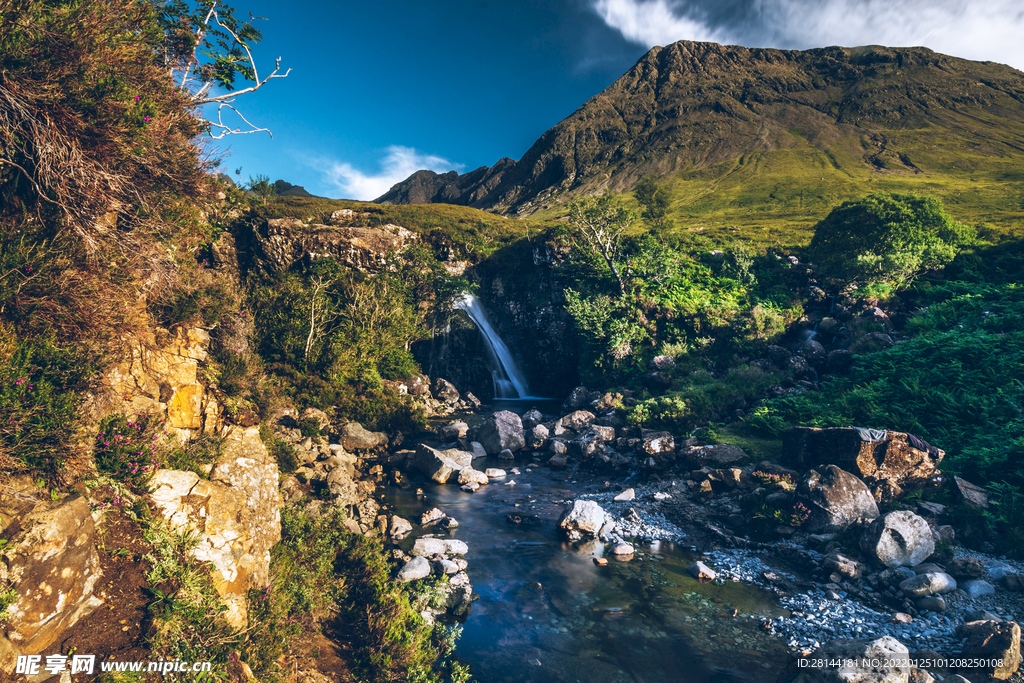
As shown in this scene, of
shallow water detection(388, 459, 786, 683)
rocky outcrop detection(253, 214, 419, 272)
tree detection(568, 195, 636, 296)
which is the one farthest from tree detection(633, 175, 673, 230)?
shallow water detection(388, 459, 786, 683)

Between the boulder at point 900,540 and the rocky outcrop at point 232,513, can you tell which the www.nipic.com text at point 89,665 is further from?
the boulder at point 900,540

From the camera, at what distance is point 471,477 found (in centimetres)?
1917

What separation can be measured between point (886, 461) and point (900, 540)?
344cm

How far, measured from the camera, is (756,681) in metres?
8.31

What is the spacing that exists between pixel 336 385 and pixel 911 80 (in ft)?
914

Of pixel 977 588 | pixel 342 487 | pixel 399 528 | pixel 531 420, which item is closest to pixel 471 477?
pixel 399 528

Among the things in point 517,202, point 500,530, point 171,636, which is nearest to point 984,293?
point 500,530

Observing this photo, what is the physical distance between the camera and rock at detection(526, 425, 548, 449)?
24125 millimetres

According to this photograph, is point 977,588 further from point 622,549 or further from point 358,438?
point 358,438

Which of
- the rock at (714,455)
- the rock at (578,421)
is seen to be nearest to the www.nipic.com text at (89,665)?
the rock at (714,455)

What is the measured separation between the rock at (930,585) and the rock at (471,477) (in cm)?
1442

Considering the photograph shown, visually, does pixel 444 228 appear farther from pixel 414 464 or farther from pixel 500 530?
pixel 500 530

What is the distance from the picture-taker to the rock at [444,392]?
3594 cm

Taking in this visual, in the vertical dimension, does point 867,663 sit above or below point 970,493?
A: below
